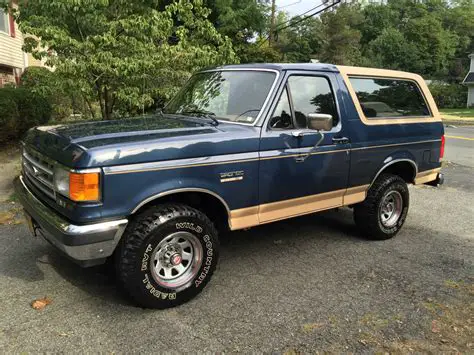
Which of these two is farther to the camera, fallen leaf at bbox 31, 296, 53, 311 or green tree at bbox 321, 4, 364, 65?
green tree at bbox 321, 4, 364, 65

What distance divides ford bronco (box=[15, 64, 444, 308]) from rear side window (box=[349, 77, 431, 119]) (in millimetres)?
19

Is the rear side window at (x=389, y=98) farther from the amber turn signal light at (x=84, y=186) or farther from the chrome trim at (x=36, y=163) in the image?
the chrome trim at (x=36, y=163)

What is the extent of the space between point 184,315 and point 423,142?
3671 mm

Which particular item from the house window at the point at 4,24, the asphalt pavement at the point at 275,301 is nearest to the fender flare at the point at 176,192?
the asphalt pavement at the point at 275,301

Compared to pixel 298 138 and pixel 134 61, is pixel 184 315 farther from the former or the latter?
pixel 134 61

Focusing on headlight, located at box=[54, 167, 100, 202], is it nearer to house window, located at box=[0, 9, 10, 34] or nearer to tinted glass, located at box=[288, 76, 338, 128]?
tinted glass, located at box=[288, 76, 338, 128]

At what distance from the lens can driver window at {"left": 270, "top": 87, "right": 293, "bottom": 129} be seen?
410 centimetres

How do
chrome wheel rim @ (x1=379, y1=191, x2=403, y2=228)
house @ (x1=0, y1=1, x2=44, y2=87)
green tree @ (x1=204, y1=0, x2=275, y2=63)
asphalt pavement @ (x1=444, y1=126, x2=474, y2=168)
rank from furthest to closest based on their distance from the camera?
1. green tree @ (x1=204, y1=0, x2=275, y2=63)
2. house @ (x1=0, y1=1, x2=44, y2=87)
3. asphalt pavement @ (x1=444, y1=126, x2=474, y2=168)
4. chrome wheel rim @ (x1=379, y1=191, x2=403, y2=228)

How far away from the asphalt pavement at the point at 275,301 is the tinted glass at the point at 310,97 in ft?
4.95

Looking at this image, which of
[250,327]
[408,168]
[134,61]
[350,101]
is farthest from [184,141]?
[134,61]

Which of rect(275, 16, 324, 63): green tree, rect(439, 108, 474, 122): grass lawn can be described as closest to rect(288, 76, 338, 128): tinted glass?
rect(439, 108, 474, 122): grass lawn

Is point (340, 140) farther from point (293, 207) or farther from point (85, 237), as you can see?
point (85, 237)

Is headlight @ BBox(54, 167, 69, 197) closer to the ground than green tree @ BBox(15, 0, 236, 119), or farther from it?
closer to the ground

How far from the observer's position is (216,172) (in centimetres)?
368
